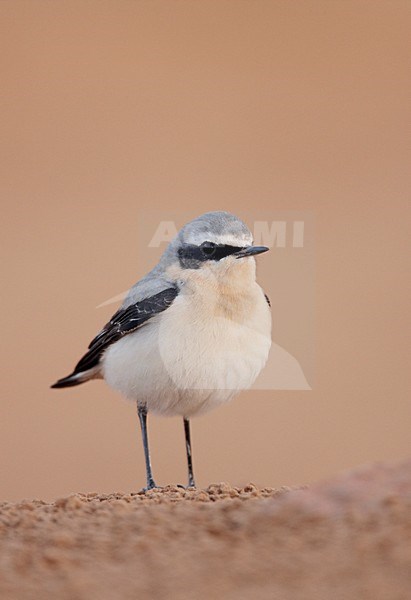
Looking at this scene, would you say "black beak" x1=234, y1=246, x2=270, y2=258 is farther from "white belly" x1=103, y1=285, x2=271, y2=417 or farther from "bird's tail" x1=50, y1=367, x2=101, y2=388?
"bird's tail" x1=50, y1=367, x2=101, y2=388

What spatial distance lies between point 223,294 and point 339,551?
9.65 ft

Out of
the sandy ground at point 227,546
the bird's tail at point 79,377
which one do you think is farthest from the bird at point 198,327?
the sandy ground at point 227,546

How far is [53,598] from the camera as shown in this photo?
2930mm

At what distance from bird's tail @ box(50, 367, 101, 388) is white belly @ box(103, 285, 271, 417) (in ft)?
2.13

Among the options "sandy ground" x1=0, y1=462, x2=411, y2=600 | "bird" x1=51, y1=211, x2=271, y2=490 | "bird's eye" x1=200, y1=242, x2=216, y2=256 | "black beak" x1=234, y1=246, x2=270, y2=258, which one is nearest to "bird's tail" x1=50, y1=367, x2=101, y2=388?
"bird" x1=51, y1=211, x2=271, y2=490

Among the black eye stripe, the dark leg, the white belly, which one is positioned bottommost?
the dark leg

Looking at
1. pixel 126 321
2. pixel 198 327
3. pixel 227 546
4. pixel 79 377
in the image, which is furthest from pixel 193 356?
pixel 227 546

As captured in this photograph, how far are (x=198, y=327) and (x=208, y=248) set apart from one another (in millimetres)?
Answer: 526

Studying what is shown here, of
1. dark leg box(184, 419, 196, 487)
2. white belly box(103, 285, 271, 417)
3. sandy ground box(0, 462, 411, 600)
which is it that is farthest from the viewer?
dark leg box(184, 419, 196, 487)

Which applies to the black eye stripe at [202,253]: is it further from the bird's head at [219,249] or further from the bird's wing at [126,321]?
the bird's wing at [126,321]

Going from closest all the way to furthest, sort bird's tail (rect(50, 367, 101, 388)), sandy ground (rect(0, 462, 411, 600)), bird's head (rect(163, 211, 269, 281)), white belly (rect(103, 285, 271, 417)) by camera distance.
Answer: sandy ground (rect(0, 462, 411, 600)) → white belly (rect(103, 285, 271, 417)) → bird's head (rect(163, 211, 269, 281)) → bird's tail (rect(50, 367, 101, 388))

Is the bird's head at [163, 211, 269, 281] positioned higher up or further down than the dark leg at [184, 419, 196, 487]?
higher up

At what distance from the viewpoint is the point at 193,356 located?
5.76 m

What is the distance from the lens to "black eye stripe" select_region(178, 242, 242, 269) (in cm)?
598
